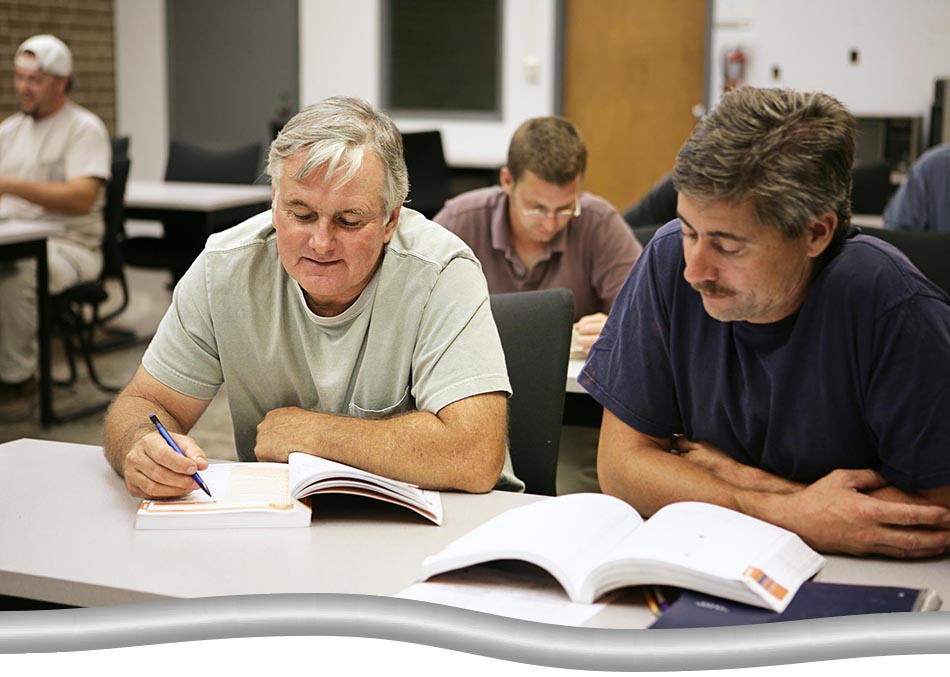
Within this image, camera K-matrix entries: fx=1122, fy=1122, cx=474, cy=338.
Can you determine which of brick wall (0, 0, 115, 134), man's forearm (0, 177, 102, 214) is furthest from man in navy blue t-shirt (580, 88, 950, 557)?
brick wall (0, 0, 115, 134)

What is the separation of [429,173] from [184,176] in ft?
5.34

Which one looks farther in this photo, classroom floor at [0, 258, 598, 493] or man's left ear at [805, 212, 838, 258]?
classroom floor at [0, 258, 598, 493]

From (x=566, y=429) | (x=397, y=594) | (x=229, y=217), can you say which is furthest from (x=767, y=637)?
(x=229, y=217)

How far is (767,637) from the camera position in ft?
3.03

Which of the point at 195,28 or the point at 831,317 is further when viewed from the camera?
the point at 195,28

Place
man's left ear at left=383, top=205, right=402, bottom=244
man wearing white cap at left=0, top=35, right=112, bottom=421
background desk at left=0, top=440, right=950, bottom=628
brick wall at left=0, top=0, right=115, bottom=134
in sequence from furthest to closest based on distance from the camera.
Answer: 1. brick wall at left=0, top=0, right=115, bottom=134
2. man wearing white cap at left=0, top=35, right=112, bottom=421
3. man's left ear at left=383, top=205, right=402, bottom=244
4. background desk at left=0, top=440, right=950, bottom=628

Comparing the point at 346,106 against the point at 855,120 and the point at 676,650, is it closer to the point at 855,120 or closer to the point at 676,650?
the point at 855,120

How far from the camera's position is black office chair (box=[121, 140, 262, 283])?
4898 millimetres

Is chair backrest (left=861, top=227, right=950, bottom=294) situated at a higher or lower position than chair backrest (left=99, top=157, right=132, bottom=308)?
higher

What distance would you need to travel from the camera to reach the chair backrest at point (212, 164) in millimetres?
5414

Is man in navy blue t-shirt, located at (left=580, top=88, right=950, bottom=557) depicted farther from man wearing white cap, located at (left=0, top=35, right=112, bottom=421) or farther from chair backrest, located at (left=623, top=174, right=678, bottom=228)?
man wearing white cap, located at (left=0, top=35, right=112, bottom=421)

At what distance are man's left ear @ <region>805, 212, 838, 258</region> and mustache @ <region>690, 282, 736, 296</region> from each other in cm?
10

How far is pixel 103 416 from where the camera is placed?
5.44ft

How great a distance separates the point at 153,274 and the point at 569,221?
469 centimetres
